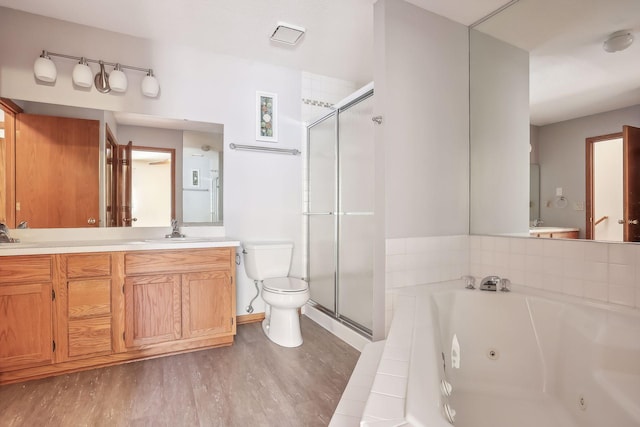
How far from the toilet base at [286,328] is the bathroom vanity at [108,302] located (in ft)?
1.06

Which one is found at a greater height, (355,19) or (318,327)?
(355,19)

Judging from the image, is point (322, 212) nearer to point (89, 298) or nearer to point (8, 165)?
point (89, 298)

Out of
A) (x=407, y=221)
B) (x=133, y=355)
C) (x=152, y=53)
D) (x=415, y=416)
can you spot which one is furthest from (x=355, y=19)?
(x=133, y=355)

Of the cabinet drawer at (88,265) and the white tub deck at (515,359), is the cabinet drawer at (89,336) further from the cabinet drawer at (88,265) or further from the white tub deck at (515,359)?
the white tub deck at (515,359)

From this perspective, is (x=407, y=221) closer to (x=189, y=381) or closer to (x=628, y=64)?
(x=628, y=64)

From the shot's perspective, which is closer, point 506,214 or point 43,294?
point 43,294

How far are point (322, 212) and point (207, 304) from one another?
4.08 feet

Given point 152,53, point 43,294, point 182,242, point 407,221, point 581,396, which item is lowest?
point 581,396

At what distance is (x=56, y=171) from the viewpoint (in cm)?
233

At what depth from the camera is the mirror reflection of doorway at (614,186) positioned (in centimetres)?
155

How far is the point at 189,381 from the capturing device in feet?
6.36

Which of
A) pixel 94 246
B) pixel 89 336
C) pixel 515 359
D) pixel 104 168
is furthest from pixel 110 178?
pixel 515 359

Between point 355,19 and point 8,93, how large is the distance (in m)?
2.43

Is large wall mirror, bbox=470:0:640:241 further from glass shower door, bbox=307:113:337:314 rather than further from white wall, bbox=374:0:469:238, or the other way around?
glass shower door, bbox=307:113:337:314
